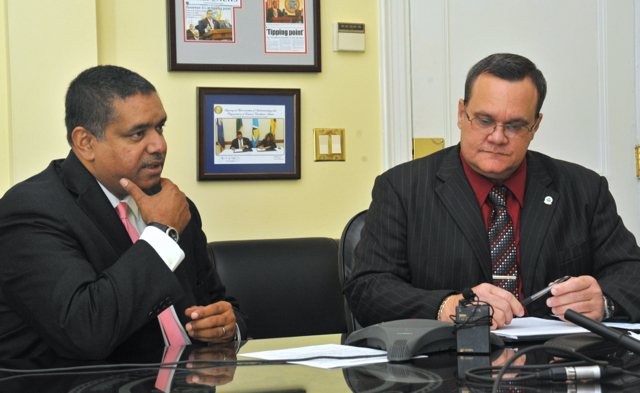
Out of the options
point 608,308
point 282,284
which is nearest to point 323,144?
point 282,284

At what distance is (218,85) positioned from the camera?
2.72 meters

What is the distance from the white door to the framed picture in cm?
53

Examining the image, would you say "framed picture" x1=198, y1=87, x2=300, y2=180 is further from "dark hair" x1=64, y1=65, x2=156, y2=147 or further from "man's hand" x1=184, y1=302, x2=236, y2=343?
"man's hand" x1=184, y1=302, x2=236, y2=343

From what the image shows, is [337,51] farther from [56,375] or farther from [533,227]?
[56,375]

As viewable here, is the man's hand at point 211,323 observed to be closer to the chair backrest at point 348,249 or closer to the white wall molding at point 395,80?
the chair backrest at point 348,249

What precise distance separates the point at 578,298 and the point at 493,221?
401mm

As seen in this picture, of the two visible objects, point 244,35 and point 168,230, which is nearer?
point 168,230

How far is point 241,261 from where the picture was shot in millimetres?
2473

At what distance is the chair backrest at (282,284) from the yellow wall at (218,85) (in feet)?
0.85

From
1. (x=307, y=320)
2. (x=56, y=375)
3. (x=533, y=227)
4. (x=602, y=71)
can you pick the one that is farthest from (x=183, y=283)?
(x=602, y=71)

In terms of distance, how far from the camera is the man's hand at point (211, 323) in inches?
60.1

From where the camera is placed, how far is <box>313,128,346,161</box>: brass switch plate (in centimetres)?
282

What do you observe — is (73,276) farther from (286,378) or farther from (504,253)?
(504,253)

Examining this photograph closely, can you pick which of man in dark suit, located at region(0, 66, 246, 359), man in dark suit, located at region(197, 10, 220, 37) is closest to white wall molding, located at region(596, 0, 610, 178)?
man in dark suit, located at region(197, 10, 220, 37)
